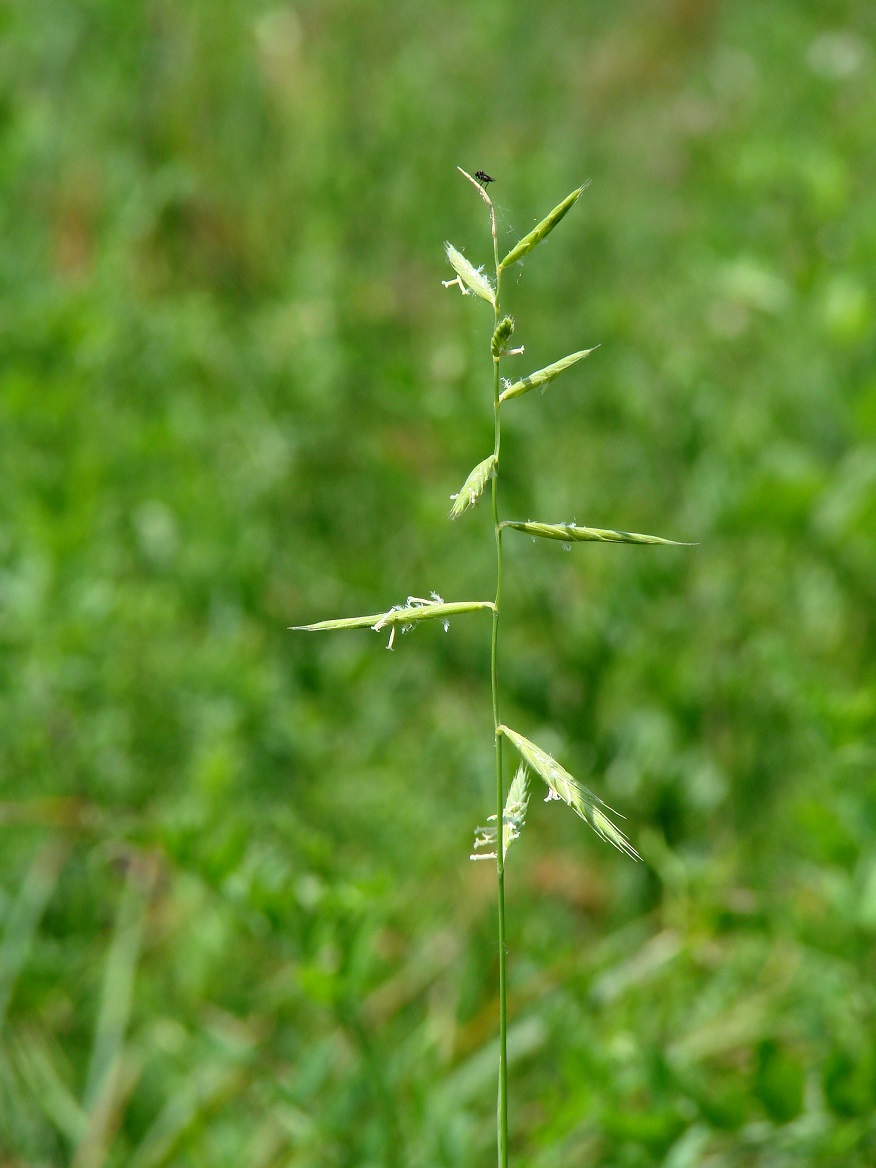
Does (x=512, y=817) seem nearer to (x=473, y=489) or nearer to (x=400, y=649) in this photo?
(x=473, y=489)

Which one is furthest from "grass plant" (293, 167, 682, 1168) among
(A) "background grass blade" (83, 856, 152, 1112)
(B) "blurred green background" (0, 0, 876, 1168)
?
(A) "background grass blade" (83, 856, 152, 1112)

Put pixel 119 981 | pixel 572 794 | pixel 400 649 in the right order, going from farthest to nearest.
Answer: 1. pixel 400 649
2. pixel 119 981
3. pixel 572 794

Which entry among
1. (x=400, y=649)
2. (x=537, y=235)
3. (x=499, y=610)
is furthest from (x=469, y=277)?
(x=400, y=649)

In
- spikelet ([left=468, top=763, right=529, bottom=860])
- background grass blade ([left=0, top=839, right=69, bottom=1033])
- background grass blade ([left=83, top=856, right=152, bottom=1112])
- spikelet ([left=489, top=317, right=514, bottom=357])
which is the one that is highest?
spikelet ([left=489, top=317, right=514, bottom=357])

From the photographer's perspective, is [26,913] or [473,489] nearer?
[473,489]

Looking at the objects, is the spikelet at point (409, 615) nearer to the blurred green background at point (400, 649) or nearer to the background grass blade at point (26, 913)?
the blurred green background at point (400, 649)

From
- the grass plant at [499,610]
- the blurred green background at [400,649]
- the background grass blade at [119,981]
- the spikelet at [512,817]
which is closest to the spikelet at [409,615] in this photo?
the grass plant at [499,610]

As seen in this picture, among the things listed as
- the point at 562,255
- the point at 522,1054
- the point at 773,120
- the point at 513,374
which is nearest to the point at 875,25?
the point at 773,120

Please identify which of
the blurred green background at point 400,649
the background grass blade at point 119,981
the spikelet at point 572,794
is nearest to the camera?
the spikelet at point 572,794

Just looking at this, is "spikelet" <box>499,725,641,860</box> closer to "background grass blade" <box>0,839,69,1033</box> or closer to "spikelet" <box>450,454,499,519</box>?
"spikelet" <box>450,454,499,519</box>
